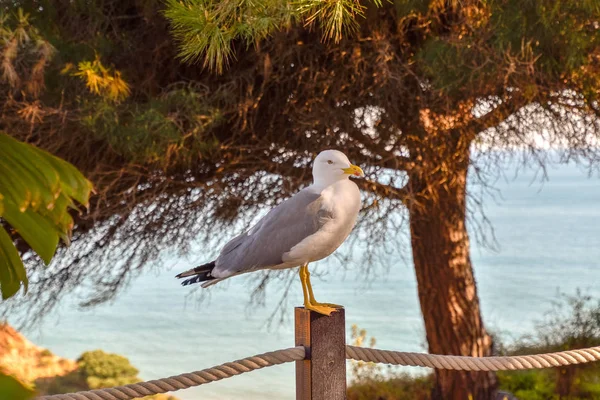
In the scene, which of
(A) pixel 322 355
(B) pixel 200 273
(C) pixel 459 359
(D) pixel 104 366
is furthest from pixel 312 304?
(D) pixel 104 366

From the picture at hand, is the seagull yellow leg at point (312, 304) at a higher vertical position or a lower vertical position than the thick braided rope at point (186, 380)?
higher

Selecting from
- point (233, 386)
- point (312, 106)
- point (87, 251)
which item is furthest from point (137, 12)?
point (233, 386)

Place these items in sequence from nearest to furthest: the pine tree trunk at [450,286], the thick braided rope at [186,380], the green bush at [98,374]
A: the thick braided rope at [186,380]
the pine tree trunk at [450,286]
the green bush at [98,374]

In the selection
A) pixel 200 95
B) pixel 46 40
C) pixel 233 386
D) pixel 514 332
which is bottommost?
pixel 233 386

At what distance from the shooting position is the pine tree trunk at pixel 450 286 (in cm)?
369

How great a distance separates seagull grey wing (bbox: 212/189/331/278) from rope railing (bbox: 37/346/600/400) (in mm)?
187

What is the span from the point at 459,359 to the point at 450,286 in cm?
227

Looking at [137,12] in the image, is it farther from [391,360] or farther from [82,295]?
[391,360]

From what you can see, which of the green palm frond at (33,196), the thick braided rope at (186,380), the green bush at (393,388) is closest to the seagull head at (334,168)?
the thick braided rope at (186,380)

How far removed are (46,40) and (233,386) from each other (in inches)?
132

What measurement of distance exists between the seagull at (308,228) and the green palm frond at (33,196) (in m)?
0.39

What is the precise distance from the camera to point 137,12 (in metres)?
3.44

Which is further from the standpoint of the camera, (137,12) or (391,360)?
(137,12)

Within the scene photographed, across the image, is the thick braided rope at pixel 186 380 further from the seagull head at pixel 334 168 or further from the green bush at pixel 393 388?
the green bush at pixel 393 388
